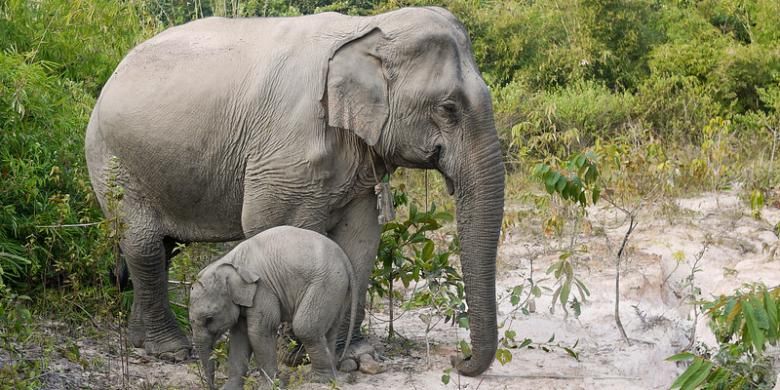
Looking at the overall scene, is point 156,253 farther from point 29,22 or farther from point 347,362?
point 29,22

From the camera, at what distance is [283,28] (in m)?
5.98

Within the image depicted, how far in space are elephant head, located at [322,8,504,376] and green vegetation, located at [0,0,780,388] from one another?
2.36 feet

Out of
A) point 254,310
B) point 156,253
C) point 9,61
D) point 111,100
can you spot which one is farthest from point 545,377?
point 9,61

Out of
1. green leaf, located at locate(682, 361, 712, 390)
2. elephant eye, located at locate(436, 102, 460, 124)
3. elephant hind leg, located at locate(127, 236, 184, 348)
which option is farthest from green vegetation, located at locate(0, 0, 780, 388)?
elephant eye, located at locate(436, 102, 460, 124)

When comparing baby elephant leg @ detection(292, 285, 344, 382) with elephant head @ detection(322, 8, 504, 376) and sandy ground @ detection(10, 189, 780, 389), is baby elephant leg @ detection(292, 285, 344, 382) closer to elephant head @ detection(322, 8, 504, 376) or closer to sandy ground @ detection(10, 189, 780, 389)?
sandy ground @ detection(10, 189, 780, 389)

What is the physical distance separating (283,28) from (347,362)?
1.76m

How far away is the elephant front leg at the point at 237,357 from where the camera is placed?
5250 mm

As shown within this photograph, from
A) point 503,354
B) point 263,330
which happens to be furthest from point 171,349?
point 503,354

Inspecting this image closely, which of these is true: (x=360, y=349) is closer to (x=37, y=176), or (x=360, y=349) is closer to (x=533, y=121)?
(x=37, y=176)

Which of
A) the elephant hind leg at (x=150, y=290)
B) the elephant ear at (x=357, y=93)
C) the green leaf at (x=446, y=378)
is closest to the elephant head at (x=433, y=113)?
the elephant ear at (x=357, y=93)

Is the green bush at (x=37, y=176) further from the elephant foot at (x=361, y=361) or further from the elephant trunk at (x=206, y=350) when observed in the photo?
the elephant foot at (x=361, y=361)

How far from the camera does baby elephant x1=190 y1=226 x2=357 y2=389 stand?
5.10 m

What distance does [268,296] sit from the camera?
17.1ft

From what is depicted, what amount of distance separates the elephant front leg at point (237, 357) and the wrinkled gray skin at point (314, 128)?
64 cm
